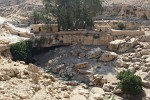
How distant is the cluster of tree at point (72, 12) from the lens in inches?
2114

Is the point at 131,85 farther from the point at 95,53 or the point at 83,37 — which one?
the point at 83,37

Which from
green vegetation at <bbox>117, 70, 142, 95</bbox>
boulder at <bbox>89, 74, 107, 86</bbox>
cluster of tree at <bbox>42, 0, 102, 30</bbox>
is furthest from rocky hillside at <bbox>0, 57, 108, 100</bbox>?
cluster of tree at <bbox>42, 0, 102, 30</bbox>

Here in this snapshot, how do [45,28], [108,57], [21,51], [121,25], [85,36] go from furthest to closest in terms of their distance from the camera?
1. [121,25]
2. [45,28]
3. [85,36]
4. [108,57]
5. [21,51]

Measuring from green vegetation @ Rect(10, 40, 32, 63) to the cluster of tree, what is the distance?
23.4 ft

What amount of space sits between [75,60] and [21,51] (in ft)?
24.3

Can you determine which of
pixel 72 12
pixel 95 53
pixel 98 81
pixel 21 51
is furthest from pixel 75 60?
pixel 72 12

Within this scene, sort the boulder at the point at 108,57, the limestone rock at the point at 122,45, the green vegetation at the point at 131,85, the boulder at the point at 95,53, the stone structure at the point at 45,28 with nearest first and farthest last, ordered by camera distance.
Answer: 1. the green vegetation at the point at 131,85
2. the boulder at the point at 108,57
3. the boulder at the point at 95,53
4. the limestone rock at the point at 122,45
5. the stone structure at the point at 45,28

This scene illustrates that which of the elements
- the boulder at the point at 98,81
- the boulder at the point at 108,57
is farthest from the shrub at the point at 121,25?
the boulder at the point at 98,81

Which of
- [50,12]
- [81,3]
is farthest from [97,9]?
[50,12]

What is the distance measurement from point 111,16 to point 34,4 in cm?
2122

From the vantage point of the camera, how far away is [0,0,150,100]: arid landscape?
1407 inches

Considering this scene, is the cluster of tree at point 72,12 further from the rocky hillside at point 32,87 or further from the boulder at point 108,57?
the rocky hillside at point 32,87

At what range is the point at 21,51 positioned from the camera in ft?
154

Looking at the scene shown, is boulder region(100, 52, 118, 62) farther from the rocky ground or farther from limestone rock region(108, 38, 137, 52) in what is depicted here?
the rocky ground
